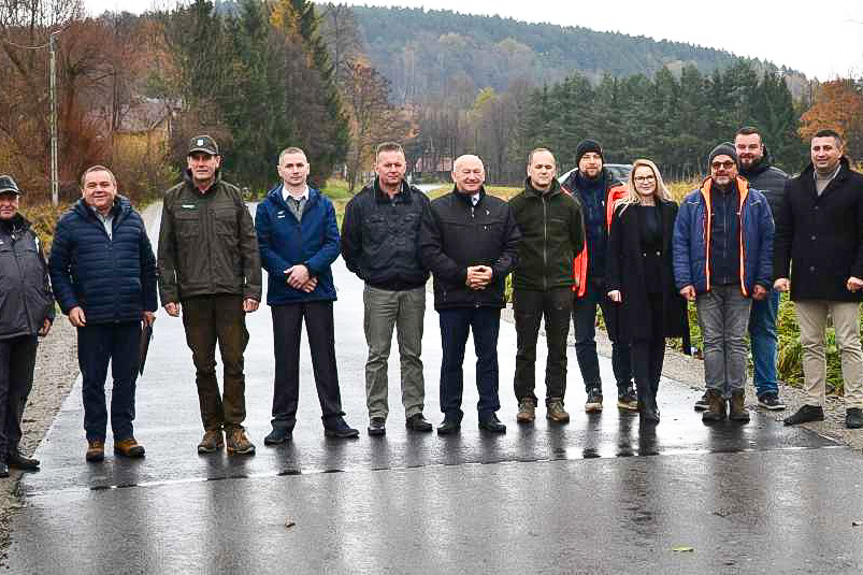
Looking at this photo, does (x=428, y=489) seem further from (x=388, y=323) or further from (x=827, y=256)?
(x=827, y=256)

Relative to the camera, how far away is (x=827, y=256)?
928cm

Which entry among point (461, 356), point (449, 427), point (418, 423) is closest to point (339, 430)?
point (418, 423)

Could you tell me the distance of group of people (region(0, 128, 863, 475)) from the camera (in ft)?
28.2

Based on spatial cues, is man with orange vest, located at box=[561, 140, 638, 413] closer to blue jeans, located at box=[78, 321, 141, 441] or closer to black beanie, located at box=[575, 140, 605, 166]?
black beanie, located at box=[575, 140, 605, 166]

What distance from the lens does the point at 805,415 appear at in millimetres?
9297

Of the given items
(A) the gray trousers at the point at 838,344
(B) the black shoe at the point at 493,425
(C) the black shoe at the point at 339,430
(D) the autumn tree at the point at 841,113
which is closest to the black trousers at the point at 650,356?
(A) the gray trousers at the point at 838,344

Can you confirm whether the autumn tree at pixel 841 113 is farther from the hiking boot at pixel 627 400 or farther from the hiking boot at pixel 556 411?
the hiking boot at pixel 556 411

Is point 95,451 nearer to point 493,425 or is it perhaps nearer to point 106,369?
point 106,369

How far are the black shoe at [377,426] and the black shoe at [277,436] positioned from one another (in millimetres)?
604

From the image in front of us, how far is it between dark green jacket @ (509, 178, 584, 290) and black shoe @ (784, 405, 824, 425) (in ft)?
6.33

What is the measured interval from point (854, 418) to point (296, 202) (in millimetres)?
4279

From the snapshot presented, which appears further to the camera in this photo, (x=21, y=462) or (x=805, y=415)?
(x=805, y=415)

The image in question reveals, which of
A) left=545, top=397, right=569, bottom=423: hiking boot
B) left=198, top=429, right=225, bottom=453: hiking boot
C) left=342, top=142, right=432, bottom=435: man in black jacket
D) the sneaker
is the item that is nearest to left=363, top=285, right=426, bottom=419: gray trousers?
left=342, top=142, right=432, bottom=435: man in black jacket

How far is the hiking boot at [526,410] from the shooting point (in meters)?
9.66
